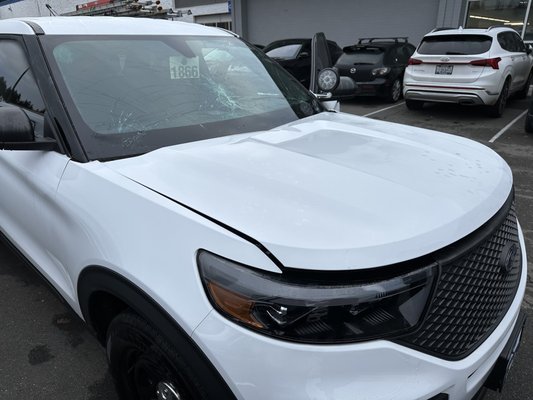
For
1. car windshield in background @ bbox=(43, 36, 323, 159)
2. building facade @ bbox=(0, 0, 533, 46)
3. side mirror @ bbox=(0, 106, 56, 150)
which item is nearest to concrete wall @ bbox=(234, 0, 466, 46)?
building facade @ bbox=(0, 0, 533, 46)

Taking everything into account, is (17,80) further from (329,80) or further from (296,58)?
(296,58)

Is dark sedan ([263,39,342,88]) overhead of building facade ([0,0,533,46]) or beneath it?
beneath

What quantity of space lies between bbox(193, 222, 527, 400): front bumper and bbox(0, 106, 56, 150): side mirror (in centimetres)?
123

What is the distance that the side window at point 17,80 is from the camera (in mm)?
2219

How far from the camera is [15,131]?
1863 mm

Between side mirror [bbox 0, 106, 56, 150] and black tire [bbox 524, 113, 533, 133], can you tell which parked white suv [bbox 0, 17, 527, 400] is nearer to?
side mirror [bbox 0, 106, 56, 150]

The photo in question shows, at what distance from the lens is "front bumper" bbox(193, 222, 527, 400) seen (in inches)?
46.0

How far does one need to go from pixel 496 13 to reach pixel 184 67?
15.5 metres

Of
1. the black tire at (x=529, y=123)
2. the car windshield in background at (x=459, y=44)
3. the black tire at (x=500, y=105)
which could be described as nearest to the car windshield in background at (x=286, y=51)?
the car windshield in background at (x=459, y=44)

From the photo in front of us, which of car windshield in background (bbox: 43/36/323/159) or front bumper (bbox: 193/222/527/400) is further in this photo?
car windshield in background (bbox: 43/36/323/159)

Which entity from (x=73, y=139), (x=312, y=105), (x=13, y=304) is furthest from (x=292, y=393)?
(x=13, y=304)

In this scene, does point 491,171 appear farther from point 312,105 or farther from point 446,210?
point 312,105

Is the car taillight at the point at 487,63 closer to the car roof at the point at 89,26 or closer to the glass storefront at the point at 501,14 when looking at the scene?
the car roof at the point at 89,26

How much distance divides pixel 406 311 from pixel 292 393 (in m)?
0.41
